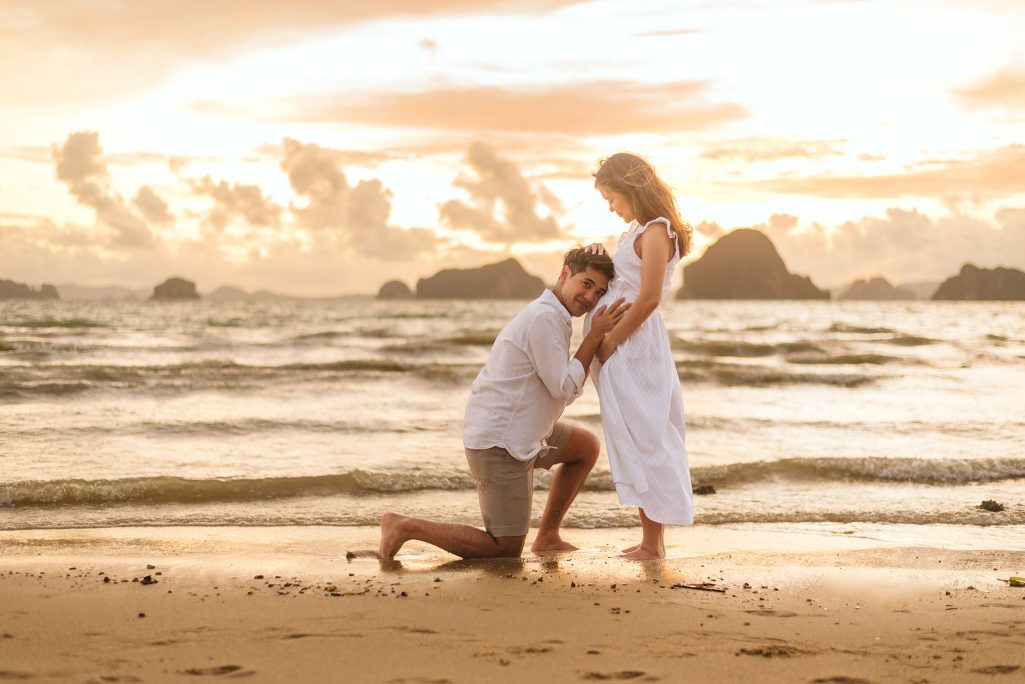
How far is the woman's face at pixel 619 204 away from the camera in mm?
5266

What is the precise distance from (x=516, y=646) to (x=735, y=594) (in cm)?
134

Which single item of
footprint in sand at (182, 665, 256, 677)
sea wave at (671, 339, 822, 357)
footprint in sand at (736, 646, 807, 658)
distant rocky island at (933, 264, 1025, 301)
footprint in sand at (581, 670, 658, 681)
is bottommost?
footprint in sand at (736, 646, 807, 658)

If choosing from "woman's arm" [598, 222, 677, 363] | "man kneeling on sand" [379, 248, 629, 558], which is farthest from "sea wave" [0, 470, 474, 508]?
"woman's arm" [598, 222, 677, 363]

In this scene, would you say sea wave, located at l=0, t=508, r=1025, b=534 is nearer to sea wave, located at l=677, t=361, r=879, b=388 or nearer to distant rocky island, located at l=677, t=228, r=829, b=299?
sea wave, located at l=677, t=361, r=879, b=388

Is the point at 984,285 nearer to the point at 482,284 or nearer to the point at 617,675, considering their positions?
the point at 482,284

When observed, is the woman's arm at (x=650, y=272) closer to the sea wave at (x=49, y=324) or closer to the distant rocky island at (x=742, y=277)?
the sea wave at (x=49, y=324)

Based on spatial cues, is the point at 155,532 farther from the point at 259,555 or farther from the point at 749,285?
the point at 749,285

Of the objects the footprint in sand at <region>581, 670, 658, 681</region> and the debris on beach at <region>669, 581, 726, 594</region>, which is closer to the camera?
the footprint in sand at <region>581, 670, 658, 681</region>

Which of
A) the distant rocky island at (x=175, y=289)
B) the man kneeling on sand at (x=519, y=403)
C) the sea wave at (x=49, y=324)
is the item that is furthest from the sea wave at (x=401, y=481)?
the distant rocky island at (x=175, y=289)

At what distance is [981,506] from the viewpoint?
713 centimetres

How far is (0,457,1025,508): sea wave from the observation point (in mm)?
7238

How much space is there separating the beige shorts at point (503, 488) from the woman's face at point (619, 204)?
139 cm

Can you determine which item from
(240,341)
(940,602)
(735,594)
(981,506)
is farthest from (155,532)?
(240,341)

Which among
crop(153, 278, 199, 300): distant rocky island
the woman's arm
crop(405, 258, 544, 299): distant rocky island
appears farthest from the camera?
crop(405, 258, 544, 299): distant rocky island
